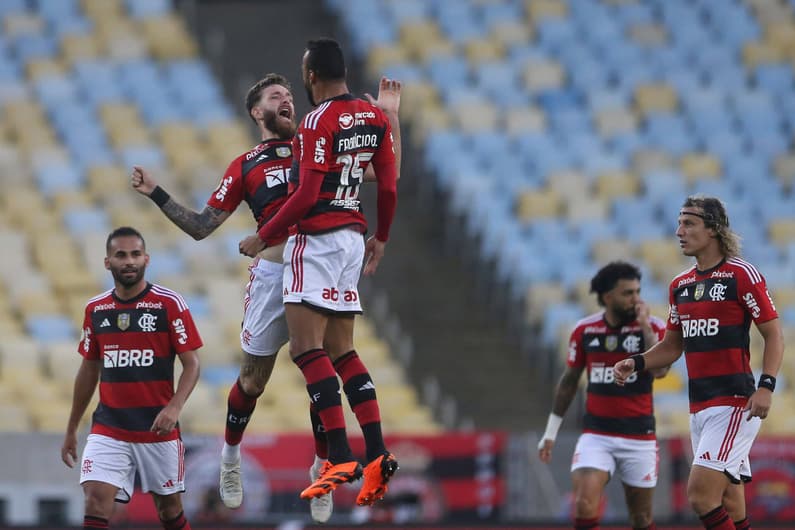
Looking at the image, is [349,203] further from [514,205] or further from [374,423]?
[514,205]

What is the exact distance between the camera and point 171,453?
1045 centimetres

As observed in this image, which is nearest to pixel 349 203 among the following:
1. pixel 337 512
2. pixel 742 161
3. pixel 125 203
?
pixel 337 512

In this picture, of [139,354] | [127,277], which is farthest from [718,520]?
[127,277]

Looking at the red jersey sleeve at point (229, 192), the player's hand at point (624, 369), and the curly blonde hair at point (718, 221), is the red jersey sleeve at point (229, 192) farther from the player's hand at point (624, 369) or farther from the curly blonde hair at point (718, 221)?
the curly blonde hair at point (718, 221)

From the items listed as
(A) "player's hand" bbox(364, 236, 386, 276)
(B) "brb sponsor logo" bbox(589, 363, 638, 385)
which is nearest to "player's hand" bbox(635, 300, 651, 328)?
(B) "brb sponsor logo" bbox(589, 363, 638, 385)

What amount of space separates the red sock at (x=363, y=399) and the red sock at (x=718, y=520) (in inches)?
89.4

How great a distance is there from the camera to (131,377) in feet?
34.0

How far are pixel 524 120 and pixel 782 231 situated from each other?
4093 millimetres

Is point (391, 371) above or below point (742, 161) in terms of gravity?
below

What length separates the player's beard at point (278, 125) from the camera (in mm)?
9945

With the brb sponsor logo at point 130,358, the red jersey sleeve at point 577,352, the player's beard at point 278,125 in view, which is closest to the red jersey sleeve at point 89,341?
the brb sponsor logo at point 130,358

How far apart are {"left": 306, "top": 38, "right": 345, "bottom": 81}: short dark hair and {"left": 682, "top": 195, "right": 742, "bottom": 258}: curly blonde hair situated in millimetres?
2528

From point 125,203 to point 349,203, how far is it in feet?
37.9

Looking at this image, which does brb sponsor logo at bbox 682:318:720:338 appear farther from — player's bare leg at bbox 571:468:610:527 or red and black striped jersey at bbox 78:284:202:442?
red and black striped jersey at bbox 78:284:202:442
